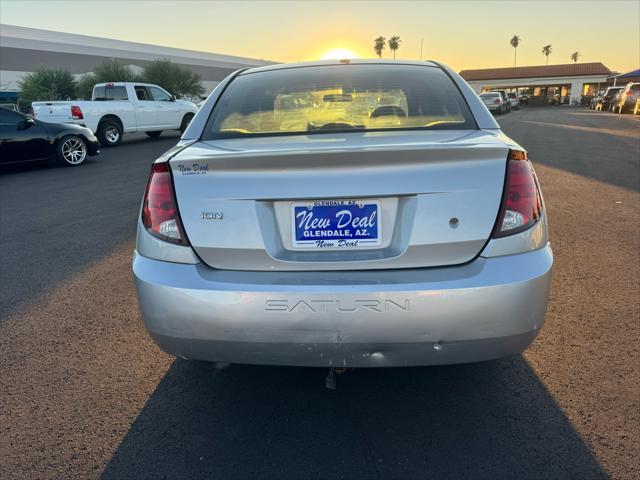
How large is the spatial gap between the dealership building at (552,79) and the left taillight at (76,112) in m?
67.1

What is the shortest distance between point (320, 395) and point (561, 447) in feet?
3.67

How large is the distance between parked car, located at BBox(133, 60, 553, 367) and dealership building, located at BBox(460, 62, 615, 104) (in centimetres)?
7674

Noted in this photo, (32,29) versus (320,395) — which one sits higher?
(32,29)

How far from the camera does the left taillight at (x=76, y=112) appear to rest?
1459 centimetres

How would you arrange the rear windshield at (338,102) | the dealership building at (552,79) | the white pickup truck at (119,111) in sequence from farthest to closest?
the dealership building at (552,79), the white pickup truck at (119,111), the rear windshield at (338,102)

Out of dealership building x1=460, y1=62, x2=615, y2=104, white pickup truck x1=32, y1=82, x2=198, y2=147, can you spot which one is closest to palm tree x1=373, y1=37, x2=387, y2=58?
dealership building x1=460, y1=62, x2=615, y2=104

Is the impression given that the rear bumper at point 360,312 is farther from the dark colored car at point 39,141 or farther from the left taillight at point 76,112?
the left taillight at point 76,112

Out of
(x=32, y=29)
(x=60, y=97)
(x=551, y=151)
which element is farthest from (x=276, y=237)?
(x=32, y=29)

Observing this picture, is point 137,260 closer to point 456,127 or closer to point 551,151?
point 456,127

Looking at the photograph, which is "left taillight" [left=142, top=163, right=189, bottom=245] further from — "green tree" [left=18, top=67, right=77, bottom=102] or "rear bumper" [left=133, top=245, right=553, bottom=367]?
"green tree" [left=18, top=67, right=77, bottom=102]

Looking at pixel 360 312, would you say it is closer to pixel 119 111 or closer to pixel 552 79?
pixel 119 111

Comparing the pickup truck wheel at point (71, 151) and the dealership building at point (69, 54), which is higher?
the dealership building at point (69, 54)

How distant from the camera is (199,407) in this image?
251 centimetres

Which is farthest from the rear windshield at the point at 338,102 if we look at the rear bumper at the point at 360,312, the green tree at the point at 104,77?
the green tree at the point at 104,77
